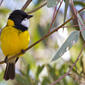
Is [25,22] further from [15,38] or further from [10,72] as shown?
[10,72]

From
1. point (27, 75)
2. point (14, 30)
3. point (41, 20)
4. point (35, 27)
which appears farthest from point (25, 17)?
point (41, 20)

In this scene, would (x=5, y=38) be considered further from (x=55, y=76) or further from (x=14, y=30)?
(x=55, y=76)

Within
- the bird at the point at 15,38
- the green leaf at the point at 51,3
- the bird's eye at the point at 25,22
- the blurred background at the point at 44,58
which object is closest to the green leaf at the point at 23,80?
the blurred background at the point at 44,58

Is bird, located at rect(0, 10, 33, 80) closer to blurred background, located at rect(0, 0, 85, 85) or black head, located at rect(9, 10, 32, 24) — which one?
black head, located at rect(9, 10, 32, 24)

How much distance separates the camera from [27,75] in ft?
8.16

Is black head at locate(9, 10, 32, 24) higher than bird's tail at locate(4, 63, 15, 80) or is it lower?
higher

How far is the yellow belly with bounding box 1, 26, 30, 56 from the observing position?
7.00 feet

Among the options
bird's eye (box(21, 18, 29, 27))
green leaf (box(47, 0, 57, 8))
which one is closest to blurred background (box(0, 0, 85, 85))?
bird's eye (box(21, 18, 29, 27))

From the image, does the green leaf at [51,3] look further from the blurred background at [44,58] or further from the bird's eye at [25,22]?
the bird's eye at [25,22]

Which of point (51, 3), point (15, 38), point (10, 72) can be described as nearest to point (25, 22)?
point (15, 38)

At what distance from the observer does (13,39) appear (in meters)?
2.13

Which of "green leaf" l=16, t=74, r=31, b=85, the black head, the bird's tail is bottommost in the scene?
"green leaf" l=16, t=74, r=31, b=85

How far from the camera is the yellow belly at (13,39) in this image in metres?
2.13

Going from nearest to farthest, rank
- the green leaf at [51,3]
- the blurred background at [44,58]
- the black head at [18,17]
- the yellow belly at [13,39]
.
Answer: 1. the green leaf at [51,3]
2. the yellow belly at [13,39]
3. the black head at [18,17]
4. the blurred background at [44,58]
